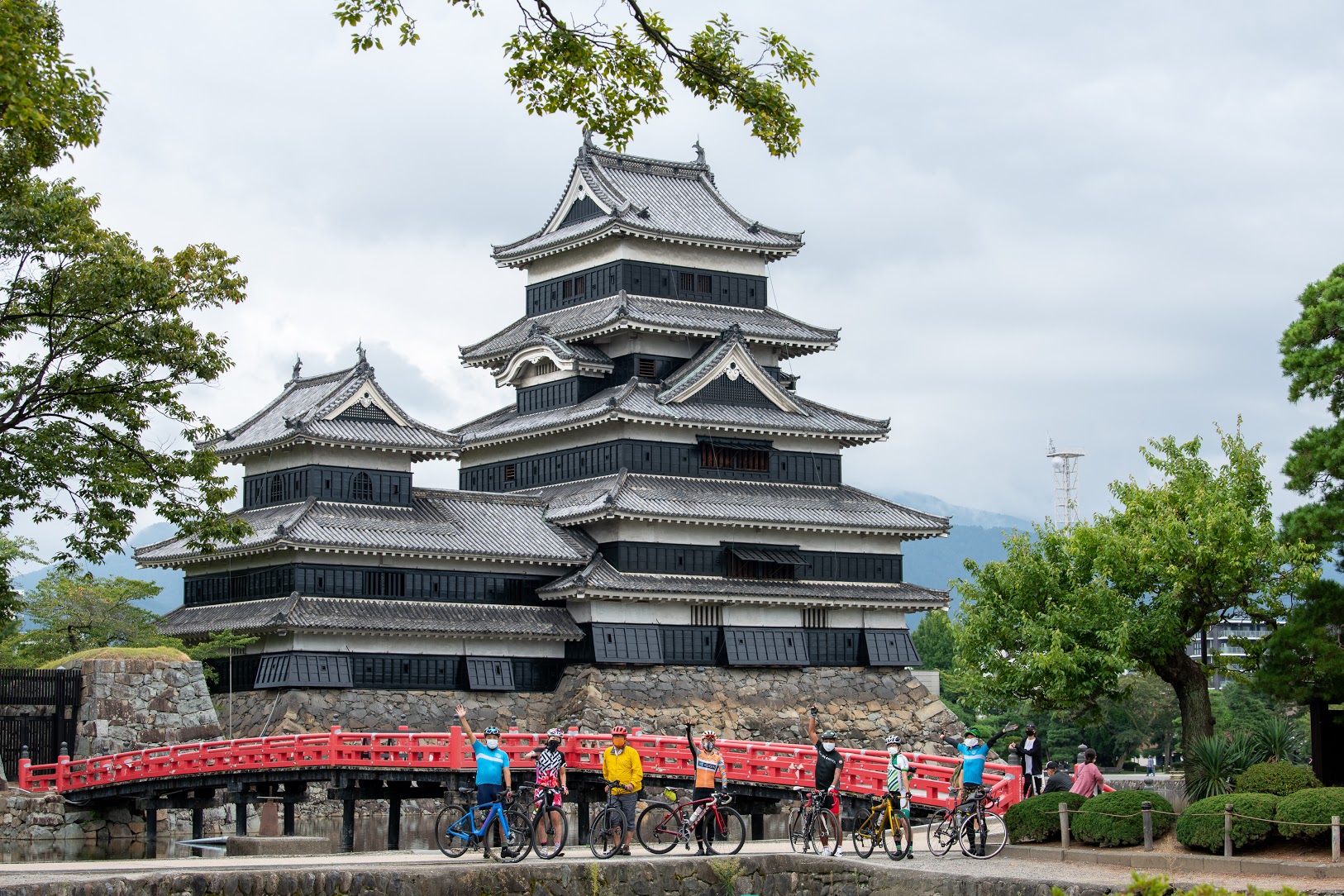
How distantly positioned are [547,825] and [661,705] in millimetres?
29809

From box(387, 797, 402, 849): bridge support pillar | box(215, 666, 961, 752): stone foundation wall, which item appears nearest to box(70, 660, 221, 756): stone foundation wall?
box(215, 666, 961, 752): stone foundation wall

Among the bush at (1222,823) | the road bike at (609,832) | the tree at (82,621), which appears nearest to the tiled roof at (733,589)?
the tree at (82,621)

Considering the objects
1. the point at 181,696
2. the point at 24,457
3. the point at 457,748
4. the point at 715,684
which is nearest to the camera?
A: the point at 24,457

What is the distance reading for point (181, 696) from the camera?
163ft

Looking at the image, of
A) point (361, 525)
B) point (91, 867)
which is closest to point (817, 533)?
point (361, 525)

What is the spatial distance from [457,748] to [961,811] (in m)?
14.8

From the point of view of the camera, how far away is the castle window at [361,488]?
57000mm

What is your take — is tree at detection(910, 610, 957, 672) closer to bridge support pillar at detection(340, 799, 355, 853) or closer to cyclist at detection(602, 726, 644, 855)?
bridge support pillar at detection(340, 799, 355, 853)

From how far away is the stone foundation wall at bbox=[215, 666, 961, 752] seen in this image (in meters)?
53.1

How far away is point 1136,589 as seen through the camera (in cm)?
4353

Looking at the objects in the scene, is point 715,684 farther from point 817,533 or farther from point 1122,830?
point 1122,830

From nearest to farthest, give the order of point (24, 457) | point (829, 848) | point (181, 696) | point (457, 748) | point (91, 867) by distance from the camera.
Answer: point (91, 867) → point (829, 848) → point (24, 457) → point (457, 748) → point (181, 696)

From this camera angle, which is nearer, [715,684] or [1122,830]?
[1122,830]

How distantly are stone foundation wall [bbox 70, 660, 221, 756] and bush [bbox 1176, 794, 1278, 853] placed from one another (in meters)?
31.6
